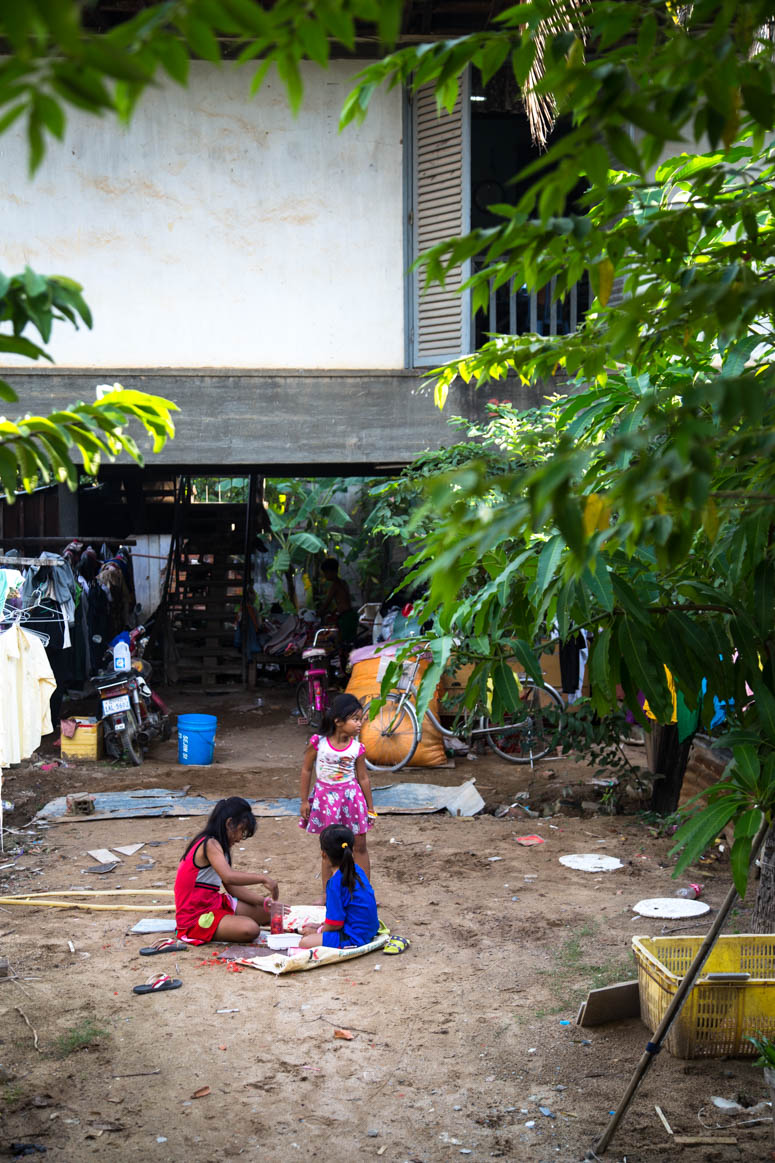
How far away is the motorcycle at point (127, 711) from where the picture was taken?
1000 cm

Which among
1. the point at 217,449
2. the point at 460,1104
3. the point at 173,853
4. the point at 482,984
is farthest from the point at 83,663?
the point at 460,1104

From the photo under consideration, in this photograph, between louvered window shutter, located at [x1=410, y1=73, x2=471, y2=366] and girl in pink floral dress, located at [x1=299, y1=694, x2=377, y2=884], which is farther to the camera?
louvered window shutter, located at [x1=410, y1=73, x2=471, y2=366]

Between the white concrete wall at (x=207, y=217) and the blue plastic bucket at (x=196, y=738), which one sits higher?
the white concrete wall at (x=207, y=217)

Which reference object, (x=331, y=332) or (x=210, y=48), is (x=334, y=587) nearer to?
(x=331, y=332)

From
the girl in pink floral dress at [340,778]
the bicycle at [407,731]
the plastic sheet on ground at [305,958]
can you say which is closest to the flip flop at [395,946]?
the plastic sheet on ground at [305,958]

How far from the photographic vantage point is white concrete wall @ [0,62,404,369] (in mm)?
8906

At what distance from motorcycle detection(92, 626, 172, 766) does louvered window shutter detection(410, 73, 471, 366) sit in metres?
4.26

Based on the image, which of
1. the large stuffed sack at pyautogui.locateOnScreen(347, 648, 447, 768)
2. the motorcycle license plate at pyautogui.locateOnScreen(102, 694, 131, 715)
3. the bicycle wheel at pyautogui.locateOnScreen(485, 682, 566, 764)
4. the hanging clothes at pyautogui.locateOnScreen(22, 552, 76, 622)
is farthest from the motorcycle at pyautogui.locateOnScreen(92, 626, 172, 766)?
the bicycle wheel at pyautogui.locateOnScreen(485, 682, 566, 764)

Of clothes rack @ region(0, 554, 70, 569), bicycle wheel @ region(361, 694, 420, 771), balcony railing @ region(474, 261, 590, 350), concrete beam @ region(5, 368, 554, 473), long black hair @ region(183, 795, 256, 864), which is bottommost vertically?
bicycle wheel @ region(361, 694, 420, 771)

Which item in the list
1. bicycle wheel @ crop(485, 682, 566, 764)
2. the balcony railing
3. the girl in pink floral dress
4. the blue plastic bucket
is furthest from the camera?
the blue plastic bucket

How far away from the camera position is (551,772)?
9.75 metres

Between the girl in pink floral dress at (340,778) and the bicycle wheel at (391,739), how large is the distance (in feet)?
12.0

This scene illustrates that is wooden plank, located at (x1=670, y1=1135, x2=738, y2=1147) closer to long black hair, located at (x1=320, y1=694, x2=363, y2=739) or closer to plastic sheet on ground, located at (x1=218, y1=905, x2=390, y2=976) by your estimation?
plastic sheet on ground, located at (x1=218, y1=905, x2=390, y2=976)

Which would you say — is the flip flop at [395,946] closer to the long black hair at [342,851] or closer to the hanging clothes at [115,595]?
the long black hair at [342,851]
